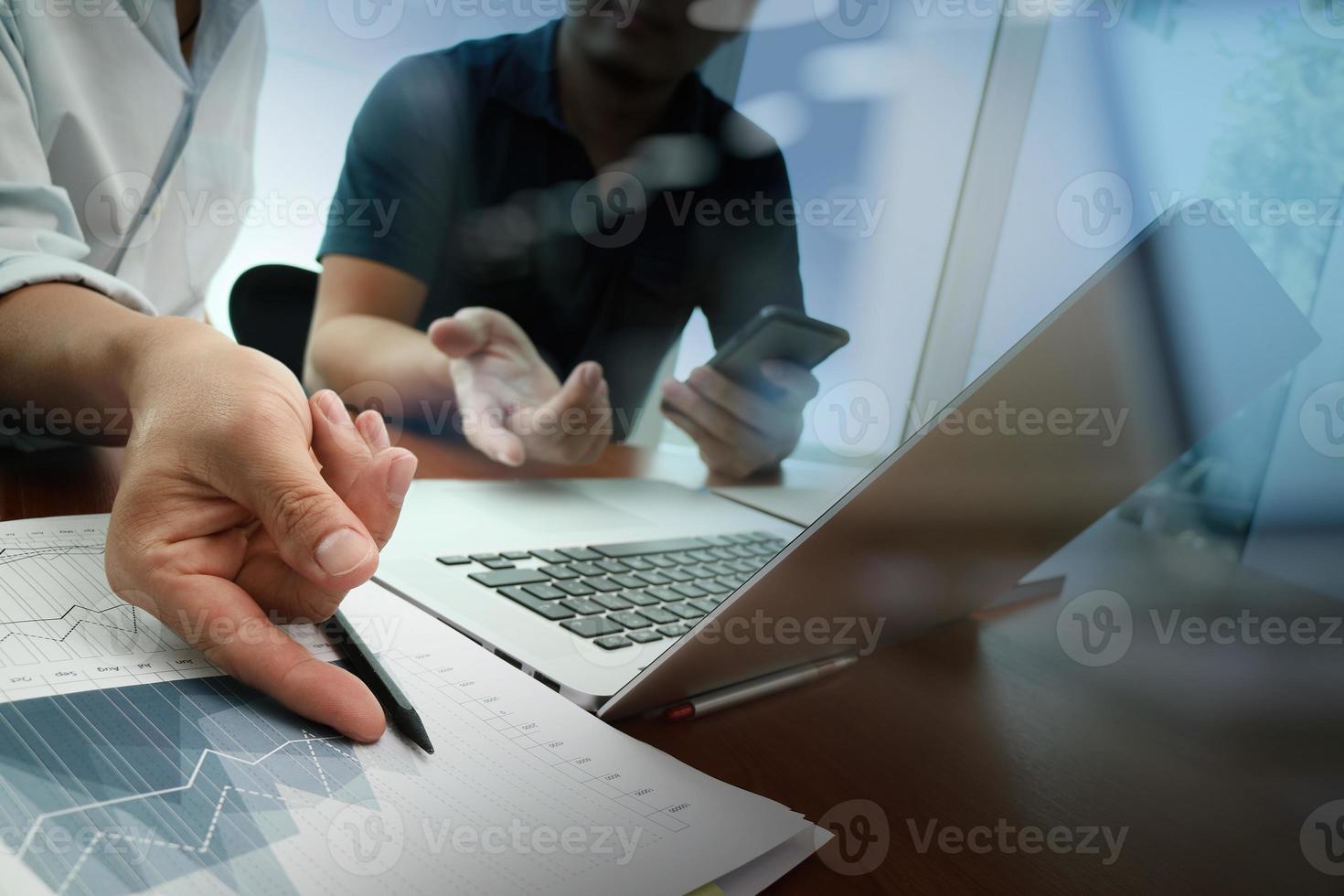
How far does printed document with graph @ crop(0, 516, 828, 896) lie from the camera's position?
7.0 inches

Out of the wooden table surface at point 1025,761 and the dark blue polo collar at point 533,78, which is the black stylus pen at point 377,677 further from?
the dark blue polo collar at point 533,78

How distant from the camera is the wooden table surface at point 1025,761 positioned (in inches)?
9.9

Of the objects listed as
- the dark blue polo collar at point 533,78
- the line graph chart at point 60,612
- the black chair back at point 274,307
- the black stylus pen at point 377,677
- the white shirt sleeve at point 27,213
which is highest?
the dark blue polo collar at point 533,78

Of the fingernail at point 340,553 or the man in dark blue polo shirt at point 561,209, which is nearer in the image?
the fingernail at point 340,553

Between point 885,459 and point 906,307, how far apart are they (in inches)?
71.8

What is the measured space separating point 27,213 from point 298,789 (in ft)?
1.80

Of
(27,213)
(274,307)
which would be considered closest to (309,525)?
(27,213)

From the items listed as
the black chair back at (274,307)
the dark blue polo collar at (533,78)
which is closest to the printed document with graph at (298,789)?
the black chair back at (274,307)

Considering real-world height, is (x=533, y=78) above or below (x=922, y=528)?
above

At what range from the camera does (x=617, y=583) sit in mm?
406

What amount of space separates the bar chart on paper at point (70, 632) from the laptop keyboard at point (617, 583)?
10 centimetres

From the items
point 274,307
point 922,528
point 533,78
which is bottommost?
point 274,307

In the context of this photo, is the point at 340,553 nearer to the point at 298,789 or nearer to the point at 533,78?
the point at 298,789

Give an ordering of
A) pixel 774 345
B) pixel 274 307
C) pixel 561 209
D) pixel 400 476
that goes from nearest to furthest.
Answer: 1. pixel 400 476
2. pixel 774 345
3. pixel 274 307
4. pixel 561 209
